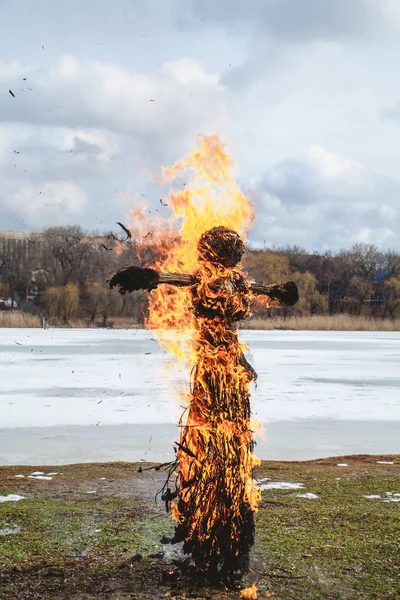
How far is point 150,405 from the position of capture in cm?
1527

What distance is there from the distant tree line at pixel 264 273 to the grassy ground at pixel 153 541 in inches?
2034

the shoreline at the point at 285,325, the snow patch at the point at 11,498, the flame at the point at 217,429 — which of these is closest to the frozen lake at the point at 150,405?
the flame at the point at 217,429

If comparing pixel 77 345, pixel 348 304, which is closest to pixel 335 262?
pixel 348 304

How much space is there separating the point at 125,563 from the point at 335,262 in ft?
277

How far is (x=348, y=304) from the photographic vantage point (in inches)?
3206

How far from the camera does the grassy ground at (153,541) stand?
188 inches

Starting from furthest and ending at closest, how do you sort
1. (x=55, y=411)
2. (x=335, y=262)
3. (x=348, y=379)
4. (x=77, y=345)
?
(x=335, y=262), (x=77, y=345), (x=348, y=379), (x=55, y=411)

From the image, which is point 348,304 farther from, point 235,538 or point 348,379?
point 235,538

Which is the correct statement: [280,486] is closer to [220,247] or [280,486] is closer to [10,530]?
[10,530]

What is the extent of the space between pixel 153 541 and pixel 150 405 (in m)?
9.50

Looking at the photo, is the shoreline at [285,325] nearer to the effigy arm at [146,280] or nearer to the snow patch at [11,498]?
the snow patch at [11,498]

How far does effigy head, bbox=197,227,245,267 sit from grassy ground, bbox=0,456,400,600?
92.1 inches

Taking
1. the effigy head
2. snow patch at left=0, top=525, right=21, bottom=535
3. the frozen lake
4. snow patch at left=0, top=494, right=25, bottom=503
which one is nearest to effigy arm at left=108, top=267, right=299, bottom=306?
the effigy head

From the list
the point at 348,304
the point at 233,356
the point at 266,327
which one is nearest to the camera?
the point at 233,356
